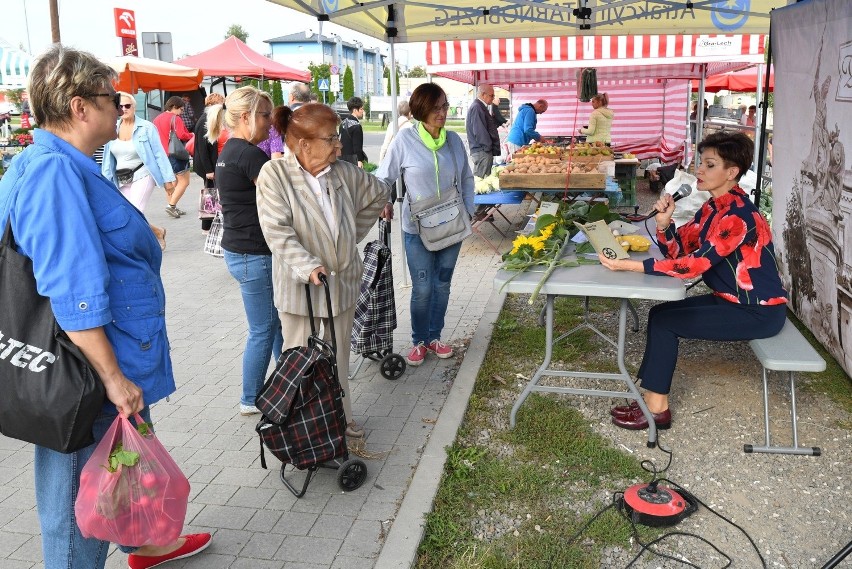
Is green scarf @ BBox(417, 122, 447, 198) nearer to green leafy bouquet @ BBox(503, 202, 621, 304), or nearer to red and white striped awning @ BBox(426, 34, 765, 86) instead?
green leafy bouquet @ BBox(503, 202, 621, 304)

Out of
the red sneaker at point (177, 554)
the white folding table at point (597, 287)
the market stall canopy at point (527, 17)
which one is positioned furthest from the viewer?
the market stall canopy at point (527, 17)

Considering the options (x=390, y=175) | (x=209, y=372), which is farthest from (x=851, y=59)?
(x=209, y=372)

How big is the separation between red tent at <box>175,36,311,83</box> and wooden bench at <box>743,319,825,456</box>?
52.3ft

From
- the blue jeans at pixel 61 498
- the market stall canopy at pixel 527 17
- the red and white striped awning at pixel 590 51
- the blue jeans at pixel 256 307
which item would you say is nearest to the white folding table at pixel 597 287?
the blue jeans at pixel 256 307

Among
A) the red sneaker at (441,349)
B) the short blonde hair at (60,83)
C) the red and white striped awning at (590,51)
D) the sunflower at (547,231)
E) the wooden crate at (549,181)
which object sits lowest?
the red sneaker at (441,349)

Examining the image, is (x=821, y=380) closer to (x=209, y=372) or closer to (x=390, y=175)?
(x=390, y=175)

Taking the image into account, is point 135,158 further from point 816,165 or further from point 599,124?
point 599,124

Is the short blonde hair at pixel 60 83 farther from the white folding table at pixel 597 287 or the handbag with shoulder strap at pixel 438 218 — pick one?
the handbag with shoulder strap at pixel 438 218

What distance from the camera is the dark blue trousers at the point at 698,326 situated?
3.83m

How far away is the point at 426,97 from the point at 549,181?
348 centimetres

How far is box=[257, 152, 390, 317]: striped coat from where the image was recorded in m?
3.24

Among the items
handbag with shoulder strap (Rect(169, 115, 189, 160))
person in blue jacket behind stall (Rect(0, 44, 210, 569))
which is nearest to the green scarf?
person in blue jacket behind stall (Rect(0, 44, 210, 569))

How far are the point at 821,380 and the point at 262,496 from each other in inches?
145

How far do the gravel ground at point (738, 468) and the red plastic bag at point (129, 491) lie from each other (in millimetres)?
1356
